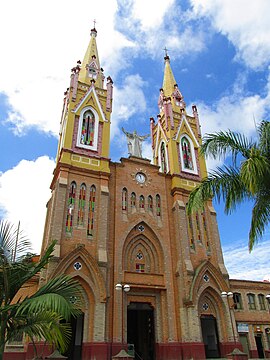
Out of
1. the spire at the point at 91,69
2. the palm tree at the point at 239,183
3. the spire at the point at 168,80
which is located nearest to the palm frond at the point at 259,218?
the palm tree at the point at 239,183

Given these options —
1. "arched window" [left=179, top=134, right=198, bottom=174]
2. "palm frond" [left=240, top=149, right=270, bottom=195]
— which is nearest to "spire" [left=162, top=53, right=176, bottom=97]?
"arched window" [left=179, top=134, right=198, bottom=174]

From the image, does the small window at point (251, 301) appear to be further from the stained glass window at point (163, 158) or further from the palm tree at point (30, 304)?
the palm tree at point (30, 304)

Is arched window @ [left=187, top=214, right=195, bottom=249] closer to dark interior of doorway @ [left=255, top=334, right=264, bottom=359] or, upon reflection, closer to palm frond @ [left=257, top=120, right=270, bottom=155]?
dark interior of doorway @ [left=255, top=334, right=264, bottom=359]

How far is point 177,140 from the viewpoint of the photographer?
26.5 m

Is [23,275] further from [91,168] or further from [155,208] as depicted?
[155,208]

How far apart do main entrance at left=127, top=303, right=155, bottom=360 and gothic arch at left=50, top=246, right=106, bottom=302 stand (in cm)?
315

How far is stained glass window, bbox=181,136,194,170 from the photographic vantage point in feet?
85.8

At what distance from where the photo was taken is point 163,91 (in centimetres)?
3178

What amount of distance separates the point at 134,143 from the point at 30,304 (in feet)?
65.6

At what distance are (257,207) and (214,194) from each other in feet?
4.86

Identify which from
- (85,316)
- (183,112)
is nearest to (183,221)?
(85,316)

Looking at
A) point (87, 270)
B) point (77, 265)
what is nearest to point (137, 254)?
point (87, 270)

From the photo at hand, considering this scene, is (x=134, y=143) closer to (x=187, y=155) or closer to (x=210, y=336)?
(x=187, y=155)

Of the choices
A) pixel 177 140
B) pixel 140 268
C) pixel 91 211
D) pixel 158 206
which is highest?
pixel 177 140
